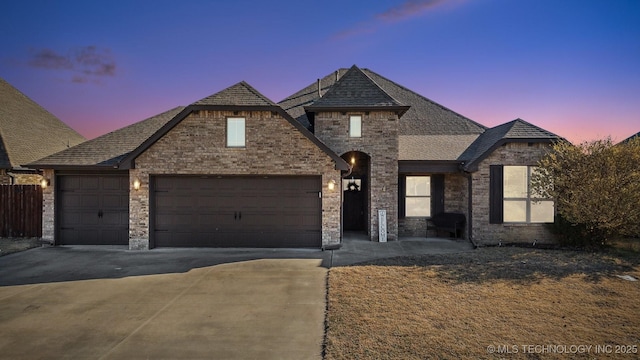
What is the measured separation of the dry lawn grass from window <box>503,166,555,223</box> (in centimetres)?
255

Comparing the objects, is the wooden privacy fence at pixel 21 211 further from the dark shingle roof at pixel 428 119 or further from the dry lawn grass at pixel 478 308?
the dark shingle roof at pixel 428 119

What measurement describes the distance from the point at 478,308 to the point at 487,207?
6.63m

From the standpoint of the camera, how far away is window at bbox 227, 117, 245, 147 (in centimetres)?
1067

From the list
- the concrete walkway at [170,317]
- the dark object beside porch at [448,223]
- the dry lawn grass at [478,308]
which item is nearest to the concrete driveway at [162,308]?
the concrete walkway at [170,317]

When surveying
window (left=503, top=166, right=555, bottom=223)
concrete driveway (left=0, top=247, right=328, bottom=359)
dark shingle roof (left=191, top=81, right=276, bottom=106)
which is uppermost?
dark shingle roof (left=191, top=81, right=276, bottom=106)

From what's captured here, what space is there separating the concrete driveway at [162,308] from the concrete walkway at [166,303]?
18mm

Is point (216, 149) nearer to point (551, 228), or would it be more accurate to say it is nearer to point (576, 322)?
point (576, 322)

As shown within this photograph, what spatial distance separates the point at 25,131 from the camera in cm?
1811

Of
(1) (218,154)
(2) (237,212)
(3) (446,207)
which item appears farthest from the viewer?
(3) (446,207)

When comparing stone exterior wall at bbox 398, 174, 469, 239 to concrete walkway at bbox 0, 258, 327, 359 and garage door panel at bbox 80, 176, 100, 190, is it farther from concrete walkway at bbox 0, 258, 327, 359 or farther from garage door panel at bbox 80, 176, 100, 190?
garage door panel at bbox 80, 176, 100, 190

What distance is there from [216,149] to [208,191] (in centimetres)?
143

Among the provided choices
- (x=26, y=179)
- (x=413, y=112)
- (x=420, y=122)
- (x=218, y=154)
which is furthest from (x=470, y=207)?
(x=26, y=179)

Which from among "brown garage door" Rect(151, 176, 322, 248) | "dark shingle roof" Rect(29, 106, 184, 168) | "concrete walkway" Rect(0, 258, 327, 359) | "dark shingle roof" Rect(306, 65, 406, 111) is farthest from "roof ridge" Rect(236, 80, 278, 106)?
"concrete walkway" Rect(0, 258, 327, 359)

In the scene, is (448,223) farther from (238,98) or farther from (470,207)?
(238,98)
